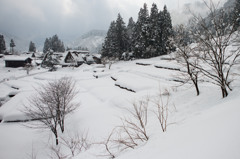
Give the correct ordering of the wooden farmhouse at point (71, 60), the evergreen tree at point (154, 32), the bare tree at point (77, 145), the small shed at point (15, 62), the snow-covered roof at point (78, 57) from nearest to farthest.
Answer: the bare tree at point (77, 145)
the evergreen tree at point (154, 32)
the wooden farmhouse at point (71, 60)
the snow-covered roof at point (78, 57)
the small shed at point (15, 62)

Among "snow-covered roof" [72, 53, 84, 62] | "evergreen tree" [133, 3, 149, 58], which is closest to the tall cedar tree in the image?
"evergreen tree" [133, 3, 149, 58]

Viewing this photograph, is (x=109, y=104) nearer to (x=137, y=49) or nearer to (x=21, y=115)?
(x=21, y=115)

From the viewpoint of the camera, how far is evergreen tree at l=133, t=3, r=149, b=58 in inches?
1674

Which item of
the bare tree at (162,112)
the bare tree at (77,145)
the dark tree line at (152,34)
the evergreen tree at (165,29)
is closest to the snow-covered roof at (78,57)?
the dark tree line at (152,34)

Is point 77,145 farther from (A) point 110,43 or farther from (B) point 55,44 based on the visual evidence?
(B) point 55,44

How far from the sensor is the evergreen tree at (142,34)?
4253cm

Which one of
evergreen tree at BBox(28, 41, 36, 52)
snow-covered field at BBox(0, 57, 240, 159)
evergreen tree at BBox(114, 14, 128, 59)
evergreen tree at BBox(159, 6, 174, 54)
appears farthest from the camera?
evergreen tree at BBox(28, 41, 36, 52)

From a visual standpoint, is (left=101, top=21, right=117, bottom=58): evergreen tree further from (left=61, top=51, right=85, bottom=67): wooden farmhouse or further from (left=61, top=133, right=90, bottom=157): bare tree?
(left=61, top=133, right=90, bottom=157): bare tree

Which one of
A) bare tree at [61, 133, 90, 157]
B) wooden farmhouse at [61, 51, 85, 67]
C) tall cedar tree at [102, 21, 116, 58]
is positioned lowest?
bare tree at [61, 133, 90, 157]

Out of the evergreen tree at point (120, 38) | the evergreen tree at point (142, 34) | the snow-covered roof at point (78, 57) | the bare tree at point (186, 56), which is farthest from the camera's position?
the snow-covered roof at point (78, 57)

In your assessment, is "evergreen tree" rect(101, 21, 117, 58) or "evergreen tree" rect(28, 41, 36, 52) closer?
"evergreen tree" rect(101, 21, 117, 58)

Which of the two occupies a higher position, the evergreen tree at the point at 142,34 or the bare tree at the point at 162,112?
the evergreen tree at the point at 142,34

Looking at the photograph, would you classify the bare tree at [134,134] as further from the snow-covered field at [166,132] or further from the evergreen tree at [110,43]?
the evergreen tree at [110,43]

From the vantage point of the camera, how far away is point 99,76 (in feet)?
114
